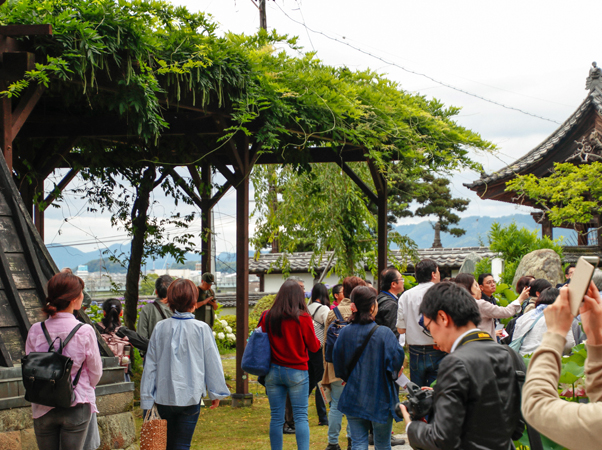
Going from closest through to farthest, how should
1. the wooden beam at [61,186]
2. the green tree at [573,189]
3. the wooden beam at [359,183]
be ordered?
the wooden beam at [61,186] < the wooden beam at [359,183] < the green tree at [573,189]

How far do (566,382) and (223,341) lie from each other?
10725mm

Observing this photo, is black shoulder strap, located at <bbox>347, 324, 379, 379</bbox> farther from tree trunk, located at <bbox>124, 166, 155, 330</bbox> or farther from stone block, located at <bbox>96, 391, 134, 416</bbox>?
tree trunk, located at <bbox>124, 166, 155, 330</bbox>

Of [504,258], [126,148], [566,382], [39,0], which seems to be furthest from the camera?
[504,258]

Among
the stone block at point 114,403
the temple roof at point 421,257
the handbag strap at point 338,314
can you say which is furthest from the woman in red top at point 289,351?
the temple roof at point 421,257

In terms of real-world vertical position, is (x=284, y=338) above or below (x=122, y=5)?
below

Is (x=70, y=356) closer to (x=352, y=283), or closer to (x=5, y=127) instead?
(x=5, y=127)

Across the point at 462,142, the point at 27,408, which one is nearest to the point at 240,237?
the point at 462,142

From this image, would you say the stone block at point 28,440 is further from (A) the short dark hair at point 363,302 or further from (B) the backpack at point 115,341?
(A) the short dark hair at point 363,302

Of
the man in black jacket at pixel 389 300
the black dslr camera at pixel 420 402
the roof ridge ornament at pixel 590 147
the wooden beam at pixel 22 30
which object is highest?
the roof ridge ornament at pixel 590 147

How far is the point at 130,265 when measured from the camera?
10312mm

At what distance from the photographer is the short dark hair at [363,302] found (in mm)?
4199

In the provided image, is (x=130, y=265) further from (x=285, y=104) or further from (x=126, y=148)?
(x=285, y=104)

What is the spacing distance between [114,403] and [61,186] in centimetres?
579

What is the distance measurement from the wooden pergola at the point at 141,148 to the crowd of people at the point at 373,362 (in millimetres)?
1894
